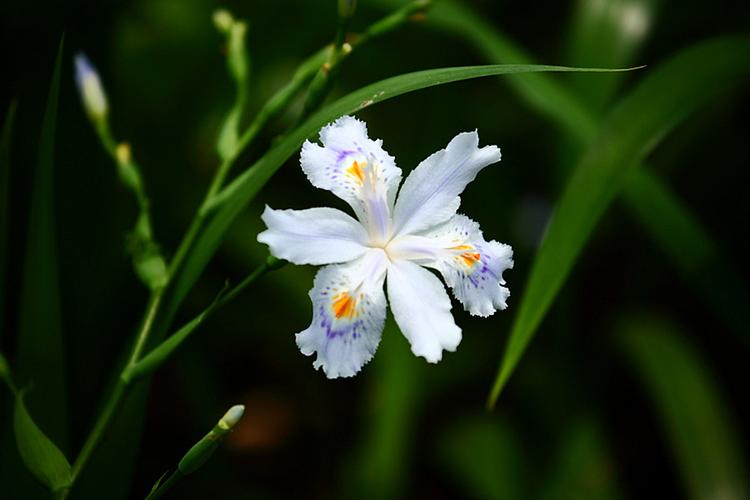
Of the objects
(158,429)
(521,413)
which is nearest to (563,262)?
(521,413)

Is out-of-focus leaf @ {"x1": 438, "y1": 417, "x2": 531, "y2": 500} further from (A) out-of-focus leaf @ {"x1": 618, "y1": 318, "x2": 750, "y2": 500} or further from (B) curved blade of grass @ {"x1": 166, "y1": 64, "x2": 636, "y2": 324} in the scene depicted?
(B) curved blade of grass @ {"x1": 166, "y1": 64, "x2": 636, "y2": 324}

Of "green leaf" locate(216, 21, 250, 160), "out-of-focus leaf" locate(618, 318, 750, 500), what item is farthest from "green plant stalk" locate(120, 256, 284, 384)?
"out-of-focus leaf" locate(618, 318, 750, 500)

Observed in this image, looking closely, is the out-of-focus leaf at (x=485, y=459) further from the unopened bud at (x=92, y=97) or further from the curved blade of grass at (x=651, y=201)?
the unopened bud at (x=92, y=97)

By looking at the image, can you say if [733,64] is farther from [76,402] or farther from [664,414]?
[76,402]

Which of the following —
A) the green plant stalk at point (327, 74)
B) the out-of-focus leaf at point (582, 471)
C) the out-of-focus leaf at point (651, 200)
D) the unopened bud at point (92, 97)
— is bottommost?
the out-of-focus leaf at point (582, 471)

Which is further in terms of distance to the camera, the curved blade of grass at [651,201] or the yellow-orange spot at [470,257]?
the curved blade of grass at [651,201]

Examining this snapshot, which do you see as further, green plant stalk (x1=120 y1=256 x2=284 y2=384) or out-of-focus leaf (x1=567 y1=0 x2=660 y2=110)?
out-of-focus leaf (x1=567 y1=0 x2=660 y2=110)

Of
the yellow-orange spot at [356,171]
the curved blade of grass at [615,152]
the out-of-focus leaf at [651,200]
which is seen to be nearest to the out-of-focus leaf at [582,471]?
the out-of-focus leaf at [651,200]
